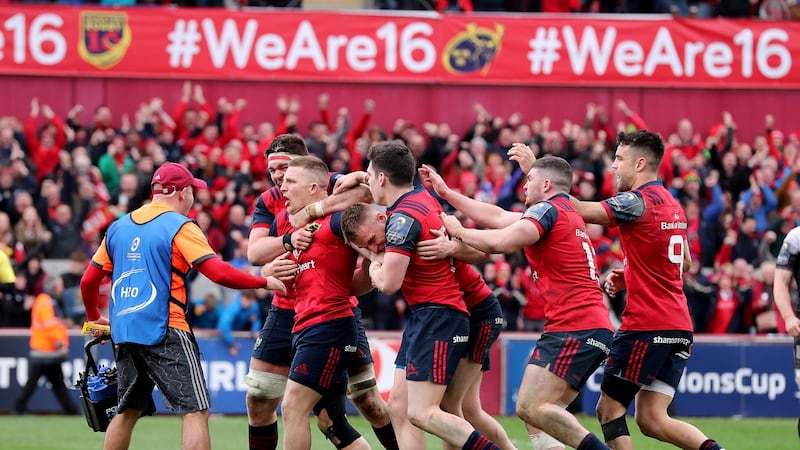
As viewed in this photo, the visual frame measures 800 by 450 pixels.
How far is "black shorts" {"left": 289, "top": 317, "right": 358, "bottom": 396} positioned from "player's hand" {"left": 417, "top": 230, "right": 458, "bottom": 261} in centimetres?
102

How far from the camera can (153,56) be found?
22.2 m

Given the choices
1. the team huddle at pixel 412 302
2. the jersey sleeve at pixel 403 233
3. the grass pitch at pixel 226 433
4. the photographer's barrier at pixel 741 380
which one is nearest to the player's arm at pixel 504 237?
the team huddle at pixel 412 302

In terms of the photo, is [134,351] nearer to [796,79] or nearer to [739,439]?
[739,439]

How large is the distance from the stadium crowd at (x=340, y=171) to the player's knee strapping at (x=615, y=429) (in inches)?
267

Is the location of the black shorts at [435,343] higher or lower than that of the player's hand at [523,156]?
lower

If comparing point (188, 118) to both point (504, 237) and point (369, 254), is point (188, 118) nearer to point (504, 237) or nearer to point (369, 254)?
point (369, 254)

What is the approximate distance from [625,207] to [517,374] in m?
8.07

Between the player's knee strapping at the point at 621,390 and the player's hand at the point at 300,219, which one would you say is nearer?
the player's hand at the point at 300,219

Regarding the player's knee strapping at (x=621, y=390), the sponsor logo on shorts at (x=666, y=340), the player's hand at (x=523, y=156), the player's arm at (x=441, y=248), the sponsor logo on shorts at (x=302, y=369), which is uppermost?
the player's hand at (x=523, y=156)

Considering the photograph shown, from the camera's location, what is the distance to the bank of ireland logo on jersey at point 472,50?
74.2ft

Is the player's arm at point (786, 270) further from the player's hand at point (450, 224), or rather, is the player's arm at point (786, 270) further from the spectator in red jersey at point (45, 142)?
the spectator in red jersey at point (45, 142)

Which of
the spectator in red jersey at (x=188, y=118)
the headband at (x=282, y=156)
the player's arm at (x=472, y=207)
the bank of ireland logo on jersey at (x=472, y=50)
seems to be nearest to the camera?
the player's arm at (x=472, y=207)

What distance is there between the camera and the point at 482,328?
10.0 metres

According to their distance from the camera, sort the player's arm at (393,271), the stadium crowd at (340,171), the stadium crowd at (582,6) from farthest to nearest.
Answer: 1. the stadium crowd at (582,6)
2. the stadium crowd at (340,171)
3. the player's arm at (393,271)
